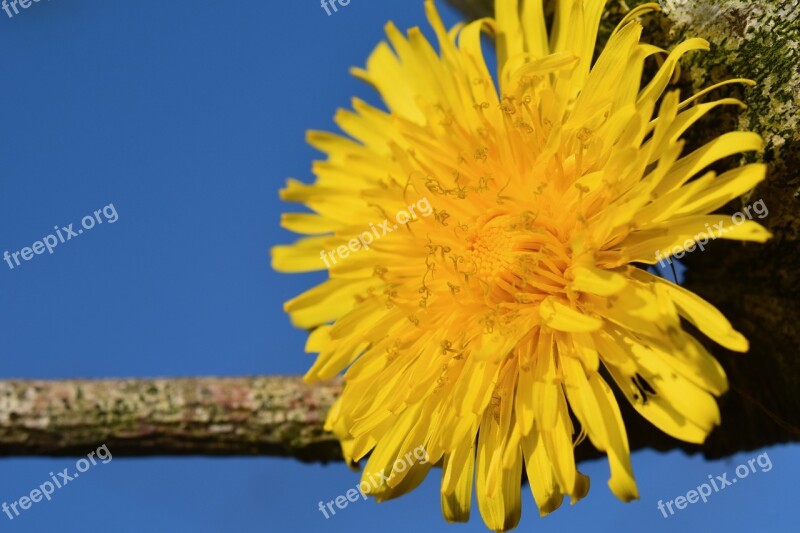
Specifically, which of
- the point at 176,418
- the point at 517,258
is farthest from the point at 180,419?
the point at 517,258

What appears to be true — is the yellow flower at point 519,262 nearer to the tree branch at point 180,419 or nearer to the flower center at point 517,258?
the flower center at point 517,258

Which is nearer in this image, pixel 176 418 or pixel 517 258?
pixel 517 258

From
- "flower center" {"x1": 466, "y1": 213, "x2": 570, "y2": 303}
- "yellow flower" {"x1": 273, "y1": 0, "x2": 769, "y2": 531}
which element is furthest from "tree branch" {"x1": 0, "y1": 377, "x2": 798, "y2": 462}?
"flower center" {"x1": 466, "y1": 213, "x2": 570, "y2": 303}

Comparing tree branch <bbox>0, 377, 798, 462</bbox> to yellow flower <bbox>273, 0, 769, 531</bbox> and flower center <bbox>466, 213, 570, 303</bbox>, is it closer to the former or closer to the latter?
yellow flower <bbox>273, 0, 769, 531</bbox>

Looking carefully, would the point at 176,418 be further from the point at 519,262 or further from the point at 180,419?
the point at 519,262

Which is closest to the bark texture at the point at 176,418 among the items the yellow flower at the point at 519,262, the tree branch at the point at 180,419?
the tree branch at the point at 180,419

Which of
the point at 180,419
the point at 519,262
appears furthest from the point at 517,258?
the point at 180,419

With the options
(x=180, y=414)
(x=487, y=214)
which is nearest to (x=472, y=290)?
(x=487, y=214)

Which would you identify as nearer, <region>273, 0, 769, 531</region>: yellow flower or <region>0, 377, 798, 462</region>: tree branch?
<region>273, 0, 769, 531</region>: yellow flower
